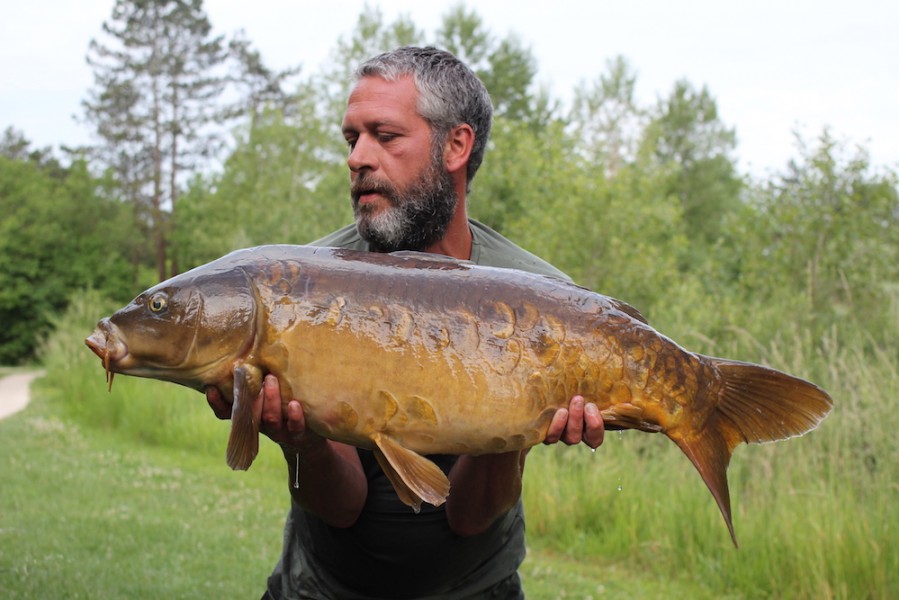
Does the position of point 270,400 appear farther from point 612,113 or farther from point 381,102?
point 612,113

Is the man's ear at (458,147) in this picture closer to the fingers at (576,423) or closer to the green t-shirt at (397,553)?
the green t-shirt at (397,553)

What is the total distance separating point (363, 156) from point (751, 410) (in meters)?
1.39

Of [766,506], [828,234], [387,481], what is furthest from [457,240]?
[828,234]

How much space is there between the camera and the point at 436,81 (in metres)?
3.12

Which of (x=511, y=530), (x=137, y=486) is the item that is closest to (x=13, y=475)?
(x=137, y=486)

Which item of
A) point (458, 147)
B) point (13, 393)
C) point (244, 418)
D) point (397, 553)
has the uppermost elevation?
point (458, 147)

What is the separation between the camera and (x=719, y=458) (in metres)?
2.44

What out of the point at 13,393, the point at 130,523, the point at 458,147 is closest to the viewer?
A: the point at 458,147

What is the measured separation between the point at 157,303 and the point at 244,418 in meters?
0.37

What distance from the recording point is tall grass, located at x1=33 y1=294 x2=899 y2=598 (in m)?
5.07

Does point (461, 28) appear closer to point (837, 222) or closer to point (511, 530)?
point (837, 222)

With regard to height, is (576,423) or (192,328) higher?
(192,328)

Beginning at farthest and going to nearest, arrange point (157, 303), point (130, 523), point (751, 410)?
point (130, 523)
point (751, 410)
point (157, 303)

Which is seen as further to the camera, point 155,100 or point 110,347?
point 155,100
